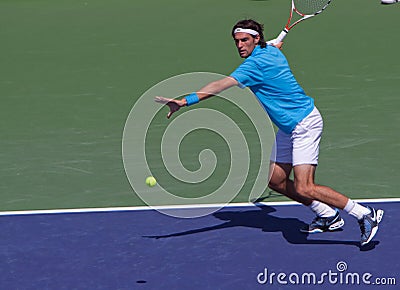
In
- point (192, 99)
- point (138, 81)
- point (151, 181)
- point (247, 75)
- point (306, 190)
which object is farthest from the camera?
point (138, 81)

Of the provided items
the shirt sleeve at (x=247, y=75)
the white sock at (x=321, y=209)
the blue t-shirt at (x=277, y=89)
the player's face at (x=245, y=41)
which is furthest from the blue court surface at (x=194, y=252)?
the player's face at (x=245, y=41)

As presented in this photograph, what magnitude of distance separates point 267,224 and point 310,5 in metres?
4.41

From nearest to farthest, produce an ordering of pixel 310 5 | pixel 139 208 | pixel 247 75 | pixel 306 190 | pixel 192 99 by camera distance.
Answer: pixel 192 99 → pixel 247 75 → pixel 306 190 → pixel 139 208 → pixel 310 5

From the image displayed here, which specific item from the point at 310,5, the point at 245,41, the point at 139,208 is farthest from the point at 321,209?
the point at 310,5

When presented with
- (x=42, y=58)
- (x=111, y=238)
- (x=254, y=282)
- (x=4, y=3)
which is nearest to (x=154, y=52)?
(x=42, y=58)

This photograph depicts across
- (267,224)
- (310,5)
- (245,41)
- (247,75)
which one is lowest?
(267,224)

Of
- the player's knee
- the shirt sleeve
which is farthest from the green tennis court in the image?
the shirt sleeve

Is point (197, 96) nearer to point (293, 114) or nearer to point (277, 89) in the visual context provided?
point (277, 89)

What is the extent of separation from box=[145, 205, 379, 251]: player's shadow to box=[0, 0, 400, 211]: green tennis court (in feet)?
1.73

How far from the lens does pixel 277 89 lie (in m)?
9.31

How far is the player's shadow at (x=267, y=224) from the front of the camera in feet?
31.4

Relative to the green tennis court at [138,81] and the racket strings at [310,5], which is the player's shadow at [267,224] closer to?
the green tennis court at [138,81]

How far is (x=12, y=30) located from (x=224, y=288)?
13397 millimetres

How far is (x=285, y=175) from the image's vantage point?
384 inches
